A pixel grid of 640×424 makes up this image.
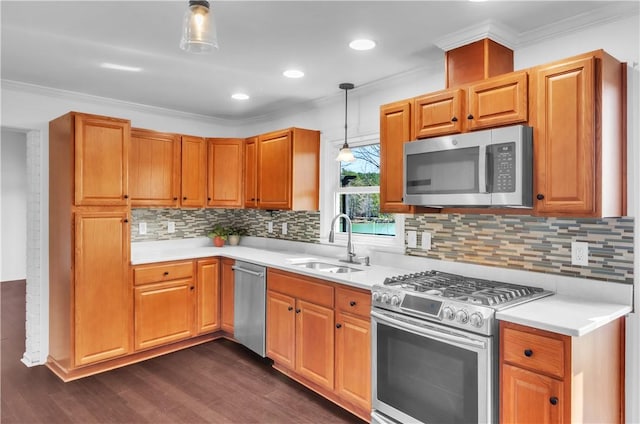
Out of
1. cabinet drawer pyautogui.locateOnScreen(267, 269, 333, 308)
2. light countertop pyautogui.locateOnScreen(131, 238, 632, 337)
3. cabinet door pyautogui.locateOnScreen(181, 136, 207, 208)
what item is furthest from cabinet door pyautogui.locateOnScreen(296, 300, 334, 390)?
cabinet door pyautogui.locateOnScreen(181, 136, 207, 208)

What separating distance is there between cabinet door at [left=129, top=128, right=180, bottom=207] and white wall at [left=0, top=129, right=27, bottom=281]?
416 centimetres

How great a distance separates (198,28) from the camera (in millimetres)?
1526

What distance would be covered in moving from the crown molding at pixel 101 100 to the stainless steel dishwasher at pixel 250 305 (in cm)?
185

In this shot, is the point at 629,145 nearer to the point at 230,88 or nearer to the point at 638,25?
the point at 638,25

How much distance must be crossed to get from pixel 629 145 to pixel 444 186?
0.92 m

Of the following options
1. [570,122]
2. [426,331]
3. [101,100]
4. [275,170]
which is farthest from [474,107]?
[101,100]

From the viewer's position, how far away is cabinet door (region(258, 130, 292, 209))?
3824 millimetres

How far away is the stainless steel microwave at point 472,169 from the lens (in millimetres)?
2072

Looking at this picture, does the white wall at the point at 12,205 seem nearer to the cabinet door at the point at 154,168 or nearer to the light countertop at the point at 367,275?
the light countertop at the point at 367,275

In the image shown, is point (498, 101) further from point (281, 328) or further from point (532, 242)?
point (281, 328)

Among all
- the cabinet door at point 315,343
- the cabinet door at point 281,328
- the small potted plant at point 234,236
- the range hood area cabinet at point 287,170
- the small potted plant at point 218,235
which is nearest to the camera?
the cabinet door at point 315,343

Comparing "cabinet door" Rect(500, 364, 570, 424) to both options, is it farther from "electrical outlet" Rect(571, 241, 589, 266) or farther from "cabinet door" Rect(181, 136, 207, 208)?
"cabinet door" Rect(181, 136, 207, 208)

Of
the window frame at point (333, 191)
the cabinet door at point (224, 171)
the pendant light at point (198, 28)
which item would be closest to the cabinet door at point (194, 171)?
the cabinet door at point (224, 171)

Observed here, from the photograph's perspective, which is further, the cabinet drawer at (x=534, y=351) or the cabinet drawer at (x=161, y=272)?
the cabinet drawer at (x=161, y=272)
